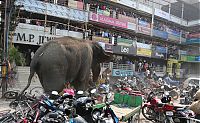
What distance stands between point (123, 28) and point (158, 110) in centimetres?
1906

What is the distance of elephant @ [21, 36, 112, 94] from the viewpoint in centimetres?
686


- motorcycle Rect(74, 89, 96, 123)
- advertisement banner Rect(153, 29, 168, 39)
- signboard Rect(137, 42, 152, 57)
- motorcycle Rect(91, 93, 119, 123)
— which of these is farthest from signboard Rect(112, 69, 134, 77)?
motorcycle Rect(74, 89, 96, 123)

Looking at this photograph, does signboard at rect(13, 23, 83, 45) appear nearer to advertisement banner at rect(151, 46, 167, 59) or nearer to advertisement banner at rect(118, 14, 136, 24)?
advertisement banner at rect(118, 14, 136, 24)

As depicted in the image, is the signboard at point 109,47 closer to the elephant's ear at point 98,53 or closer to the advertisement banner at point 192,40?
the elephant's ear at point 98,53

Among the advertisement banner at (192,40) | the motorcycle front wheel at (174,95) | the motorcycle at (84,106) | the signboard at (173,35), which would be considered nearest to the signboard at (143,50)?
the signboard at (173,35)

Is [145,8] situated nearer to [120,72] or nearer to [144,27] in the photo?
[144,27]

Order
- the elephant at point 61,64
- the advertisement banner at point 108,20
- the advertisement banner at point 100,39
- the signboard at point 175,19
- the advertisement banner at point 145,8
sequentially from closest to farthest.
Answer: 1. the elephant at point 61,64
2. the advertisement banner at point 100,39
3. the advertisement banner at point 108,20
4. the advertisement banner at point 145,8
5. the signboard at point 175,19

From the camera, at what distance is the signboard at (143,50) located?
2779 centimetres

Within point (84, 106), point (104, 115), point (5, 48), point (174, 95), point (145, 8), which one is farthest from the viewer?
point (145, 8)

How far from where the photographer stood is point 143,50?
93.2 ft

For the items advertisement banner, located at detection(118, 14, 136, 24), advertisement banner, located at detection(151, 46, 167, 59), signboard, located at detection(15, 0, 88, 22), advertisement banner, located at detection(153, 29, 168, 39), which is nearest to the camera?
signboard, located at detection(15, 0, 88, 22)

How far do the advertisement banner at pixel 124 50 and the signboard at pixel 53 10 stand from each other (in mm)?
4337

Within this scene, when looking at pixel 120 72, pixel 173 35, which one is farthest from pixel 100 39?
pixel 173 35

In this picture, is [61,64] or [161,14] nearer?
[61,64]
